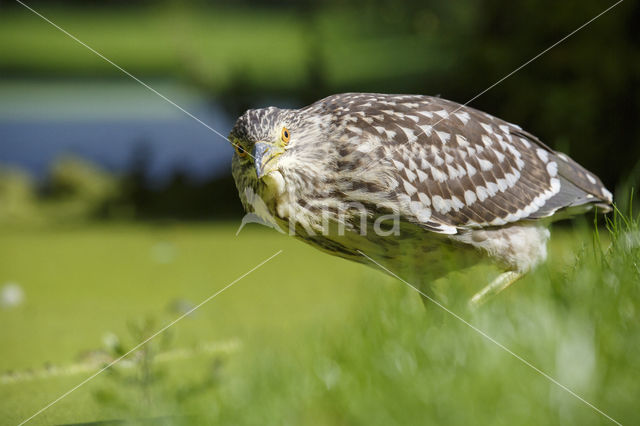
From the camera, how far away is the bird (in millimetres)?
1702

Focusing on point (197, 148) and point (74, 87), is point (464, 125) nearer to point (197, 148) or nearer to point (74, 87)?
point (197, 148)

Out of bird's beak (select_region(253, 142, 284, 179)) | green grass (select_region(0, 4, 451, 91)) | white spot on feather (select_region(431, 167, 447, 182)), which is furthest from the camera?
green grass (select_region(0, 4, 451, 91))

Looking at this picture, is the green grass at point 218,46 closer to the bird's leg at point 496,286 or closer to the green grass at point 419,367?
the green grass at point 419,367

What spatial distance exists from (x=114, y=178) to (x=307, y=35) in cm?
142

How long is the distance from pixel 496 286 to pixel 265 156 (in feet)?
2.14

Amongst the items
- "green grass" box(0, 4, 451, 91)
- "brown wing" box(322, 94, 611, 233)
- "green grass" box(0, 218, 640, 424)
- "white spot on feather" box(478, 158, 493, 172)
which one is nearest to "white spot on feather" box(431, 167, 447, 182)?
"brown wing" box(322, 94, 611, 233)

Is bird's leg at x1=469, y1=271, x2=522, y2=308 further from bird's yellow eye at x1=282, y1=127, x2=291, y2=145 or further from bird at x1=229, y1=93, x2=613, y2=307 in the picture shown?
bird's yellow eye at x1=282, y1=127, x2=291, y2=145

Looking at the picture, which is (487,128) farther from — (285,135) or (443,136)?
(285,135)

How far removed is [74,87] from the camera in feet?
14.8

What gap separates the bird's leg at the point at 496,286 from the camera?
167 cm

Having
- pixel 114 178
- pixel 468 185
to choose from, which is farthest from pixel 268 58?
pixel 468 185

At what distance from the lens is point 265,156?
64.0 inches

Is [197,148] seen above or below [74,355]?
above

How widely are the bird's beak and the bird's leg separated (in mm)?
541
